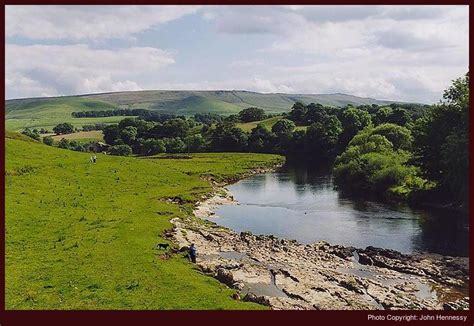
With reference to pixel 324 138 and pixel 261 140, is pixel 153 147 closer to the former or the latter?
pixel 261 140

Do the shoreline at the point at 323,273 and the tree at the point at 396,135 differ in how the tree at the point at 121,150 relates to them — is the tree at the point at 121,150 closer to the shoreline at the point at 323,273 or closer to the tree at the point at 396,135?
the tree at the point at 396,135

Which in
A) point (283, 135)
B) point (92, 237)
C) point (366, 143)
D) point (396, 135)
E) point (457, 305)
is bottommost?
Answer: point (457, 305)

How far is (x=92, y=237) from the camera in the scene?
42.9 meters

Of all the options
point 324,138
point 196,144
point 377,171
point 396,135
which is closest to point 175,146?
Result: point 196,144

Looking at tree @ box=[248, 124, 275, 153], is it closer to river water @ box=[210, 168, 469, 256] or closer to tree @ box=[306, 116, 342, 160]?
tree @ box=[306, 116, 342, 160]

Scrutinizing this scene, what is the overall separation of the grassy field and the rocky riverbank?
3.24m

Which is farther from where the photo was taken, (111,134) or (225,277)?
(111,134)

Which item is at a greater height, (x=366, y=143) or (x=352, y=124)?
(x=352, y=124)

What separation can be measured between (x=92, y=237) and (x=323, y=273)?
21292mm

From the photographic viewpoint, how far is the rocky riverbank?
32688mm

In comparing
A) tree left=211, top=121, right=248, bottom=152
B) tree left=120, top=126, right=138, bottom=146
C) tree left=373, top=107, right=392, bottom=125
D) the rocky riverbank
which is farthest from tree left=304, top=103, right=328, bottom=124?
the rocky riverbank

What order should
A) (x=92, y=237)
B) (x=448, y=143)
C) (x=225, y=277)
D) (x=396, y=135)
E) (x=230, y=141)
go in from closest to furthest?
(x=225, y=277)
(x=92, y=237)
(x=448, y=143)
(x=396, y=135)
(x=230, y=141)
